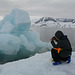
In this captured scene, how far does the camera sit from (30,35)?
1063 centimetres

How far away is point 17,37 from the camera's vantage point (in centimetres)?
883

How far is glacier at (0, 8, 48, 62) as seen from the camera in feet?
27.8

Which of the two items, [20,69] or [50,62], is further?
[50,62]

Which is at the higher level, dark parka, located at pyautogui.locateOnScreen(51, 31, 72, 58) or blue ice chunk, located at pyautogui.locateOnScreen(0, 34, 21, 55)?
dark parka, located at pyautogui.locateOnScreen(51, 31, 72, 58)

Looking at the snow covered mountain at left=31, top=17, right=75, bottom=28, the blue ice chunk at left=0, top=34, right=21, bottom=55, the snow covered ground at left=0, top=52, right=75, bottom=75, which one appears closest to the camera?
the snow covered ground at left=0, top=52, right=75, bottom=75

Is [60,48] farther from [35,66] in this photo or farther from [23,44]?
[23,44]

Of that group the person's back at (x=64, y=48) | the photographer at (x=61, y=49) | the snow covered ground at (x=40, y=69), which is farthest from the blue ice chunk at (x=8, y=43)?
the person's back at (x=64, y=48)

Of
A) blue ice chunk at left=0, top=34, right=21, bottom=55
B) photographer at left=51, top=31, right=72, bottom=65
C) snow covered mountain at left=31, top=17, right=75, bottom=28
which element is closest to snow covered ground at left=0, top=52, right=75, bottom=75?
photographer at left=51, top=31, right=72, bottom=65

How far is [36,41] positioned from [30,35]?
2.31ft

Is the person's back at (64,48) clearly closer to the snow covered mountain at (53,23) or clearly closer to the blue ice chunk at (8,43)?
the blue ice chunk at (8,43)

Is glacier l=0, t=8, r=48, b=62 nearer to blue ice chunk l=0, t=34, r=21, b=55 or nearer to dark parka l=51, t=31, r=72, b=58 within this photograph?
blue ice chunk l=0, t=34, r=21, b=55

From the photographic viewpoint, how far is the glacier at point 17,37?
27.8 feet

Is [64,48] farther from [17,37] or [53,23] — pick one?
[53,23]

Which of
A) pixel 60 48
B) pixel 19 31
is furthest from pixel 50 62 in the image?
pixel 19 31
